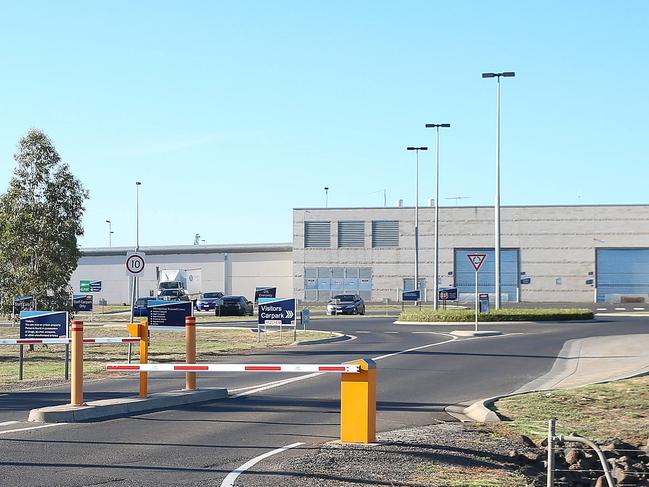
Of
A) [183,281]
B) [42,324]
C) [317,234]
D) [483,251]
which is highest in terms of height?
[317,234]

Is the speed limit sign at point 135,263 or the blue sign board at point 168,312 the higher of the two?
the speed limit sign at point 135,263

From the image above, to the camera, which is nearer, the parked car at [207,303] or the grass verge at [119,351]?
the grass verge at [119,351]

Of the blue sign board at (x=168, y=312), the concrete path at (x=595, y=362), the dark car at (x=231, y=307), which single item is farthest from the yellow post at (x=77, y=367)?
the dark car at (x=231, y=307)

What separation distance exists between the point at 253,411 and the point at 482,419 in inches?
135

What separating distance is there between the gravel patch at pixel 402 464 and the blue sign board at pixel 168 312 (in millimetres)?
14914

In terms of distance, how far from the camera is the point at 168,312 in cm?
2648

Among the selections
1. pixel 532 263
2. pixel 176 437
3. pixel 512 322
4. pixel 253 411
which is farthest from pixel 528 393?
pixel 532 263

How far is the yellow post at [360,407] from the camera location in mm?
11266

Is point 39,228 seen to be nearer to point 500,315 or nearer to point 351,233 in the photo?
point 500,315

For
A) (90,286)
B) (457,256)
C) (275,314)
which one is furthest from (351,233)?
(275,314)

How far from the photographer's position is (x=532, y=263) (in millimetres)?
84375

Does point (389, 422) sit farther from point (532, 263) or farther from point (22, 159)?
point (532, 263)

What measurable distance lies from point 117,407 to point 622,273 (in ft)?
245

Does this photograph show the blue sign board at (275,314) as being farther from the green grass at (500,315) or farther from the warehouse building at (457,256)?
the warehouse building at (457,256)
